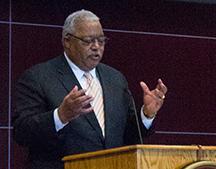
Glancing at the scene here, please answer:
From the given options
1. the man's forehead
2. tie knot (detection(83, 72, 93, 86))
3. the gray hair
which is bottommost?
tie knot (detection(83, 72, 93, 86))

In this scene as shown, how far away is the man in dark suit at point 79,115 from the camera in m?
3.12

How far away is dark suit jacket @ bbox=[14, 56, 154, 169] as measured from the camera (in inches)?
122

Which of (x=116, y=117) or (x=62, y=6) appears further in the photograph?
(x=62, y=6)

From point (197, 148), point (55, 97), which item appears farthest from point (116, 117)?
point (197, 148)

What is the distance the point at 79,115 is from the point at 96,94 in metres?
0.31

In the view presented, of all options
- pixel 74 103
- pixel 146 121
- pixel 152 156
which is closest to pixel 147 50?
pixel 146 121

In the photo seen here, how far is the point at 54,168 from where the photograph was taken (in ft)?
10.4

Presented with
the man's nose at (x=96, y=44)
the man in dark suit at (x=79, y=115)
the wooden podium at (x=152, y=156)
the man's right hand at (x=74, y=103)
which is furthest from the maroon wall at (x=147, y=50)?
the wooden podium at (x=152, y=156)

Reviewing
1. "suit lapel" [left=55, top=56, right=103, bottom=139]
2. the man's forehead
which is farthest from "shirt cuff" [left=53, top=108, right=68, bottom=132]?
the man's forehead

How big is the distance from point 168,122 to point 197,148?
2.88m

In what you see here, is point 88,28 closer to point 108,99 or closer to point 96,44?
point 96,44

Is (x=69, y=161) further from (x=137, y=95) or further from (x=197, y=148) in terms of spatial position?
(x=137, y=95)

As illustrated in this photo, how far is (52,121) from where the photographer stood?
304 centimetres

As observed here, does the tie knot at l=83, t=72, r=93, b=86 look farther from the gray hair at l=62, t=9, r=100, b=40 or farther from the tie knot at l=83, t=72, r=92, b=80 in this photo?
the gray hair at l=62, t=9, r=100, b=40
